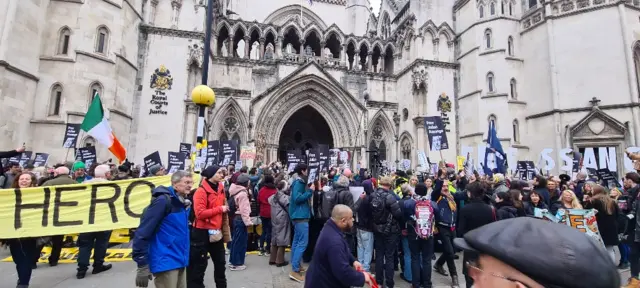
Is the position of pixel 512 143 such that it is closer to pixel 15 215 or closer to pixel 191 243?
pixel 191 243

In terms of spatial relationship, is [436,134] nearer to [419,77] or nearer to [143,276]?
[419,77]

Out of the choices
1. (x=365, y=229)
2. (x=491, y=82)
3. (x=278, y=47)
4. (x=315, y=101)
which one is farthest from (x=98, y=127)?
(x=491, y=82)

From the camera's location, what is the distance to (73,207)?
6.02m

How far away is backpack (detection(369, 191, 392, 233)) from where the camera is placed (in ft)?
19.6

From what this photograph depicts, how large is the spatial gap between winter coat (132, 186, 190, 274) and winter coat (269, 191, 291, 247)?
322 centimetres

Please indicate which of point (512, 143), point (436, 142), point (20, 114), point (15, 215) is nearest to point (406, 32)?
point (512, 143)

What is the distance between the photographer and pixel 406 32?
24547mm

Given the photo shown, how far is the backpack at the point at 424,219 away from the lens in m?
5.88

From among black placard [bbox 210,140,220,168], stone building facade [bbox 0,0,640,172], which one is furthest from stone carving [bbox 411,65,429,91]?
black placard [bbox 210,140,220,168]

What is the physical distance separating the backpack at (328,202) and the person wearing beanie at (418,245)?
1.34 meters

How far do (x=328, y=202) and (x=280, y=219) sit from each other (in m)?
1.17

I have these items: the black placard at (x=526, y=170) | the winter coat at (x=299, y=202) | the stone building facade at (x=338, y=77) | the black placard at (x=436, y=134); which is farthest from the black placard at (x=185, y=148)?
the black placard at (x=526, y=170)

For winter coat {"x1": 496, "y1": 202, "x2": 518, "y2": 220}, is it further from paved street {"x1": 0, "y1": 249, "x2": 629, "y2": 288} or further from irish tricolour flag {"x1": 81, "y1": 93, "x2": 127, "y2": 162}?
irish tricolour flag {"x1": 81, "y1": 93, "x2": 127, "y2": 162}

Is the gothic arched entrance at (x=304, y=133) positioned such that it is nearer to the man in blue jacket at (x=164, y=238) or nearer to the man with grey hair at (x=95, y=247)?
the man with grey hair at (x=95, y=247)
